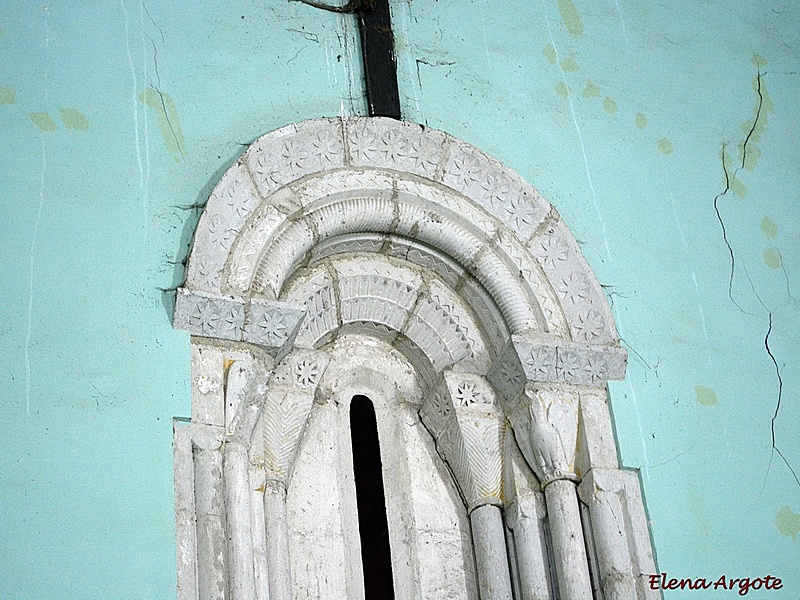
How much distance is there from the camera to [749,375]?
Result: 12.8 feet

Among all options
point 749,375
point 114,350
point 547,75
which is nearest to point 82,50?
point 114,350

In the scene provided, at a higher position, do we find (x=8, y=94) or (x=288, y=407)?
(x=8, y=94)

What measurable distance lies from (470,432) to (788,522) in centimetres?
102

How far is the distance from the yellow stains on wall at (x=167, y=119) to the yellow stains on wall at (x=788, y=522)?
212cm

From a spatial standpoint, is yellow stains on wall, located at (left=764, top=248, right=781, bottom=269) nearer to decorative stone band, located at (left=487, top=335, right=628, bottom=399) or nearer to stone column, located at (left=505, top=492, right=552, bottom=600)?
decorative stone band, located at (left=487, top=335, right=628, bottom=399)

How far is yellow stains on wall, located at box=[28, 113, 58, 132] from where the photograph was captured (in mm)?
3383

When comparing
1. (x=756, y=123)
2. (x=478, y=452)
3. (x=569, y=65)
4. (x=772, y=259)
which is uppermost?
(x=569, y=65)

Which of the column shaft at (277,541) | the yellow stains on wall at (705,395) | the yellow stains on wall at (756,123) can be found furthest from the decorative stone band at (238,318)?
the yellow stains on wall at (756,123)

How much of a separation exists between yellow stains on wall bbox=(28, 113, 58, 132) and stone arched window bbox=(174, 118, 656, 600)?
493 mm

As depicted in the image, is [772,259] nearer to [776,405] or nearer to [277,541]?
[776,405]

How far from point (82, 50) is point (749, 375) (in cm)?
233

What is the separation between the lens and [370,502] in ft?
12.0

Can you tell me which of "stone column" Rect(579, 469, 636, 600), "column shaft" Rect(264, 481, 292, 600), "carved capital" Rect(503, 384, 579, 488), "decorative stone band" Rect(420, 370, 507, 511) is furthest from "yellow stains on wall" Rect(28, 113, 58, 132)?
"stone column" Rect(579, 469, 636, 600)

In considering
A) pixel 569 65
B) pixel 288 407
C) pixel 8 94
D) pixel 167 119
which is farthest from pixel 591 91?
pixel 8 94
